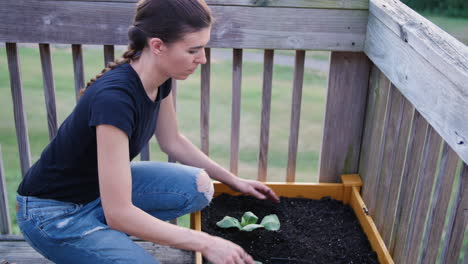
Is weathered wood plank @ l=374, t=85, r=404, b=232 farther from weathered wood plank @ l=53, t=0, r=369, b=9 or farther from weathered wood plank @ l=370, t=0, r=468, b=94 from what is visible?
weathered wood plank @ l=53, t=0, r=369, b=9

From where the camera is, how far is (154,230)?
1.53 meters

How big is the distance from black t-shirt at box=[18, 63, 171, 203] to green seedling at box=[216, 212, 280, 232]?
1.67 feet

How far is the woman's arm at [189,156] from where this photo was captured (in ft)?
6.56

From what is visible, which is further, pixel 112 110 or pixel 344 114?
pixel 344 114

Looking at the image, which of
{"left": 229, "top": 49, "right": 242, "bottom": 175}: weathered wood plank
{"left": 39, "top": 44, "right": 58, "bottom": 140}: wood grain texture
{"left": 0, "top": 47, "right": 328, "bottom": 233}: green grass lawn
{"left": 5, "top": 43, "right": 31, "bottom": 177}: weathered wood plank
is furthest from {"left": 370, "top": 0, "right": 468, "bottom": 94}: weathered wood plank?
{"left": 0, "top": 47, "right": 328, "bottom": 233}: green grass lawn

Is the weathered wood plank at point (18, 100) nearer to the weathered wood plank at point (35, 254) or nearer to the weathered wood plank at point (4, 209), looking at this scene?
the weathered wood plank at point (4, 209)

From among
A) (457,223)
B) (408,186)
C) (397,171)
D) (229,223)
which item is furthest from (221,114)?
(457,223)

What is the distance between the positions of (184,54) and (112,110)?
0.27 m

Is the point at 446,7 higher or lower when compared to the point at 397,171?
higher

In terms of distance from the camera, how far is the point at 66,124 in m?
1.64

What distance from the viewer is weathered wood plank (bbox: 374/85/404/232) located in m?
1.85

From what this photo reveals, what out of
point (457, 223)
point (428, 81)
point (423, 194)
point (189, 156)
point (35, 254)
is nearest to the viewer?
point (457, 223)

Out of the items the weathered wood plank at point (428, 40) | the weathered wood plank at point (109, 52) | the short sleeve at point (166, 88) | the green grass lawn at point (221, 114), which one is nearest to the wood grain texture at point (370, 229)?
the weathered wood plank at point (428, 40)

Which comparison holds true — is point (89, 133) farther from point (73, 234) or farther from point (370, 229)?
point (370, 229)
